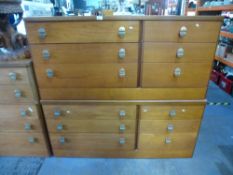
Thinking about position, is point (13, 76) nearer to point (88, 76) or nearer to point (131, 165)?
point (88, 76)

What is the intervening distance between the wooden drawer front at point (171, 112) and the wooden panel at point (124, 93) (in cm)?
8

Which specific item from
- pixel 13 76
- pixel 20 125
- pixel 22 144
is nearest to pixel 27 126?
pixel 20 125

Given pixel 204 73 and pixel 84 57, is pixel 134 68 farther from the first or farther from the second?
pixel 204 73

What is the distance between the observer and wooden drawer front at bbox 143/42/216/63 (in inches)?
43.9

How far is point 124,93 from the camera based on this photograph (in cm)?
127

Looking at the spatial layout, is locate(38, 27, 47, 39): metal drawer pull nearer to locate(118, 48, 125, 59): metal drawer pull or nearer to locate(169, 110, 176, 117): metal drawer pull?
locate(118, 48, 125, 59): metal drawer pull

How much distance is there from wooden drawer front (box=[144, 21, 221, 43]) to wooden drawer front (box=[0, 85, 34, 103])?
933 mm

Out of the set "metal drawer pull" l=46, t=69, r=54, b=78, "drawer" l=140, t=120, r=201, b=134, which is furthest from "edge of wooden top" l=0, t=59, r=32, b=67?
"drawer" l=140, t=120, r=201, b=134

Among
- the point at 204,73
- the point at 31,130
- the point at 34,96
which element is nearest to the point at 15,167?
the point at 31,130

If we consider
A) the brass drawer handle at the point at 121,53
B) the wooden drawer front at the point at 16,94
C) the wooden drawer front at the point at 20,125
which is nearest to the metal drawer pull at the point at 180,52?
the brass drawer handle at the point at 121,53

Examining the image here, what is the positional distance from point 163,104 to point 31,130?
1.10 meters

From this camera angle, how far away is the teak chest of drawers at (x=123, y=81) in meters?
1.07

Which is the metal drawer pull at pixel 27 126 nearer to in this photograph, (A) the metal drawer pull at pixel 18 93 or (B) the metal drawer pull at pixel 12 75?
(A) the metal drawer pull at pixel 18 93

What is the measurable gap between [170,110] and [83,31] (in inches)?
33.5
